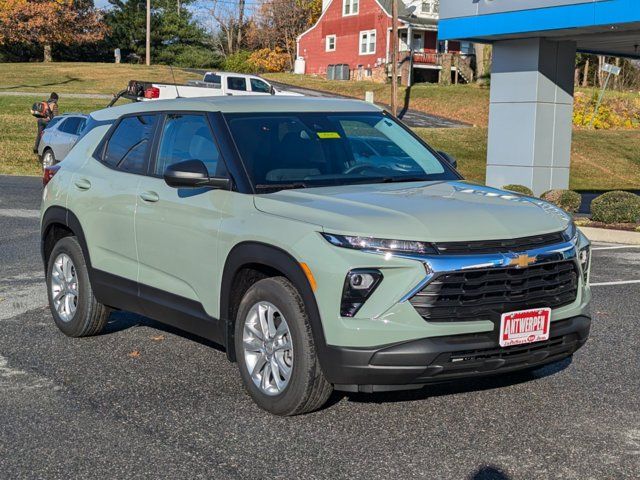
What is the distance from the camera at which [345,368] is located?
5102 millimetres

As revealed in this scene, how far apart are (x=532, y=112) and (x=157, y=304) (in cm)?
1420

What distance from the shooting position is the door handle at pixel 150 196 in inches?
260

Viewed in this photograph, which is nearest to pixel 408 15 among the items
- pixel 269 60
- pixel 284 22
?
pixel 269 60

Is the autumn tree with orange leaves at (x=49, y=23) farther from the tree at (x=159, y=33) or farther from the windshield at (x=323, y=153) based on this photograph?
the windshield at (x=323, y=153)

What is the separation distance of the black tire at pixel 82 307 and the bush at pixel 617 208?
1026 centimetres

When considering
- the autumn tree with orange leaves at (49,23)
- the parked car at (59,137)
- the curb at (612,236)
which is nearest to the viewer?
the curb at (612,236)

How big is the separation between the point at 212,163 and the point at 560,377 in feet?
8.62

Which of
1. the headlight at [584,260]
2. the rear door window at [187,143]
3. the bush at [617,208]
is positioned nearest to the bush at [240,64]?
the bush at [617,208]

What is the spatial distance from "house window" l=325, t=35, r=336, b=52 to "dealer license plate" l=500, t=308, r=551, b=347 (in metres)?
66.4

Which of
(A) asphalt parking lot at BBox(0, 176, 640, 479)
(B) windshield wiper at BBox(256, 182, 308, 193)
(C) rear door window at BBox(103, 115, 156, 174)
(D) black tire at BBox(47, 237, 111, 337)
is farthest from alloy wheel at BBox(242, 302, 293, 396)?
(D) black tire at BBox(47, 237, 111, 337)

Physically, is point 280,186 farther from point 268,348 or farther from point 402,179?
point 268,348

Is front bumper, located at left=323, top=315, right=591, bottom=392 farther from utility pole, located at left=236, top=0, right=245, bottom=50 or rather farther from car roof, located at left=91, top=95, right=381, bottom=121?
utility pole, located at left=236, top=0, right=245, bottom=50

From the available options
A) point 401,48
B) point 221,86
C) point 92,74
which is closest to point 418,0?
point 401,48

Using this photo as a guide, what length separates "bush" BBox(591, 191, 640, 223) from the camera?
15.6 m
